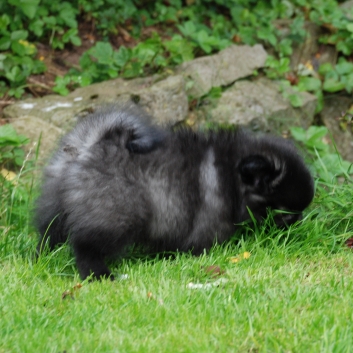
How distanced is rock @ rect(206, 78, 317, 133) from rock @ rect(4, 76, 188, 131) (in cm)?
51

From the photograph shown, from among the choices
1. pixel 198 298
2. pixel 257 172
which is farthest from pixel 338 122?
pixel 198 298

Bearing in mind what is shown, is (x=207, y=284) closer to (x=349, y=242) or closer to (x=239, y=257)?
(x=239, y=257)

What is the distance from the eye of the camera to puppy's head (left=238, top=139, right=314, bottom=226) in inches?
183

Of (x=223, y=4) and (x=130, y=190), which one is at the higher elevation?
(x=223, y=4)

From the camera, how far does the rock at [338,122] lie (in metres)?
8.05

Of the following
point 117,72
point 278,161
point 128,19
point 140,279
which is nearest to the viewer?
point 140,279

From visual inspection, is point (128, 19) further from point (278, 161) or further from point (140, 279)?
point (140, 279)

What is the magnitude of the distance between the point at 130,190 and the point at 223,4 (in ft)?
17.1

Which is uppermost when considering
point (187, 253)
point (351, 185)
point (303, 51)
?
point (303, 51)

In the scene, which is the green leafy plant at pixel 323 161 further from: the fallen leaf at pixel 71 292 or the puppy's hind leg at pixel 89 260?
the fallen leaf at pixel 71 292

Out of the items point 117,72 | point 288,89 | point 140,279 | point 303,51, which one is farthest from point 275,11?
point 140,279

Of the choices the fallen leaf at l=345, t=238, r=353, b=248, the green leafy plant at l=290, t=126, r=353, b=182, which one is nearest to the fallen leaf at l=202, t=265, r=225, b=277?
the fallen leaf at l=345, t=238, r=353, b=248

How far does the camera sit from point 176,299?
3541 millimetres

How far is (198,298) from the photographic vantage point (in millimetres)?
3551
